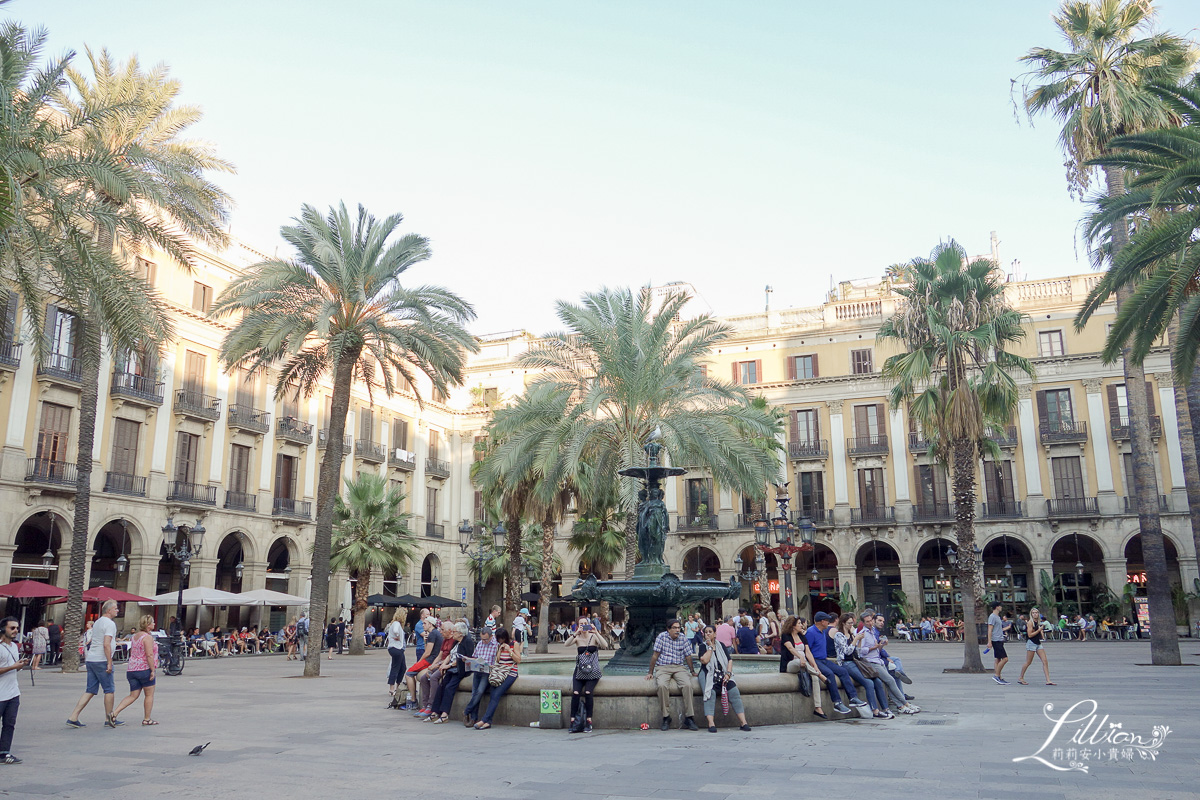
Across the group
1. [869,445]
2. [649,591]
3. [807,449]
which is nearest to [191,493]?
[649,591]

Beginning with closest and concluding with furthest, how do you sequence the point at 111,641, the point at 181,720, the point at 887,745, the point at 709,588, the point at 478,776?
the point at 478,776
the point at 887,745
the point at 111,641
the point at 181,720
the point at 709,588

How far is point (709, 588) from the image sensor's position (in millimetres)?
13812

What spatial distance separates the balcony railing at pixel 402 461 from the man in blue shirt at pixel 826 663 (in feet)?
115

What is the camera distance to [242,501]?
36250mm

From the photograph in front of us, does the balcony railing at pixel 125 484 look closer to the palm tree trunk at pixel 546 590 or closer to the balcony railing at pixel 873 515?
the palm tree trunk at pixel 546 590

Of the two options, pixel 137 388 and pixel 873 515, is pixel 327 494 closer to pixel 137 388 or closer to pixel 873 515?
pixel 137 388

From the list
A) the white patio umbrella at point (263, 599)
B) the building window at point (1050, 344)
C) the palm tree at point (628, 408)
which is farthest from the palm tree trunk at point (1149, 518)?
the white patio umbrella at point (263, 599)

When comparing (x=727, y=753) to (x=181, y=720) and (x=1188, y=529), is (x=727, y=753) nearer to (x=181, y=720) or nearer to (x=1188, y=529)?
(x=181, y=720)

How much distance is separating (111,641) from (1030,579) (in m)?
40.1

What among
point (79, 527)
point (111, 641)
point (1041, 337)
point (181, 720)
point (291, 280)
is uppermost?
point (1041, 337)

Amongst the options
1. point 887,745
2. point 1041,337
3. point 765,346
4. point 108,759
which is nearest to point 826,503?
point 765,346

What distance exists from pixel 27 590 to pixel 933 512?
35.7 meters

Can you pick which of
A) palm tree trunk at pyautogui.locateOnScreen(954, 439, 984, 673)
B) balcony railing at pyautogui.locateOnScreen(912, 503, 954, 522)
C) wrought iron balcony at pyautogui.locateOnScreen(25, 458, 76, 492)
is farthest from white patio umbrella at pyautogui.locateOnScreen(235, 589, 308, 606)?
balcony railing at pyautogui.locateOnScreen(912, 503, 954, 522)

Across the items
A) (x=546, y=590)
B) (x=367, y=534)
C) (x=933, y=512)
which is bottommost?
(x=546, y=590)
